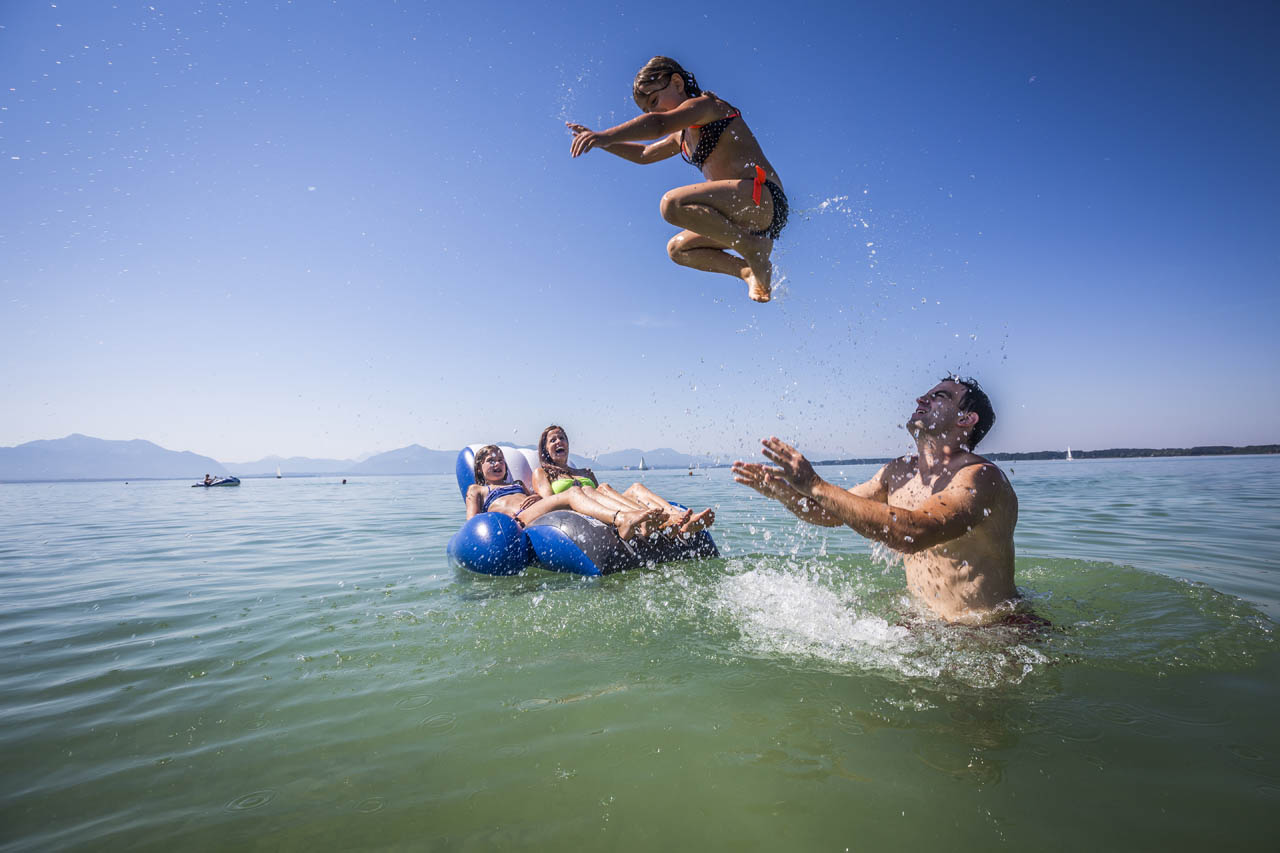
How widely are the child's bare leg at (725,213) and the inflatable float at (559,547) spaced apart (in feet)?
12.0

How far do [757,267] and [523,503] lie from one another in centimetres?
498

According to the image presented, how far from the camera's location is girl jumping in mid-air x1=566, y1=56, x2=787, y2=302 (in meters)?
4.05

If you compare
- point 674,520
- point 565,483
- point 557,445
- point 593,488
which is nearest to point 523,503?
point 565,483

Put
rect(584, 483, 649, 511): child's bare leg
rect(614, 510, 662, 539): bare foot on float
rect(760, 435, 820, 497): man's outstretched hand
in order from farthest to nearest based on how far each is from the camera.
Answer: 1. rect(584, 483, 649, 511): child's bare leg
2. rect(614, 510, 662, 539): bare foot on float
3. rect(760, 435, 820, 497): man's outstretched hand

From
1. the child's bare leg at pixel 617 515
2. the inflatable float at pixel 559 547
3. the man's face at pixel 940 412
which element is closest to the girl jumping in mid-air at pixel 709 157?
the man's face at pixel 940 412

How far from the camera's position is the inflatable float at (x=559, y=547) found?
6.65 metres

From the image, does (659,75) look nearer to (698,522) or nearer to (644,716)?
(698,522)

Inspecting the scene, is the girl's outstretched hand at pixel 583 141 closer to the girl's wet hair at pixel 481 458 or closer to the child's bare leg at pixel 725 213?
the child's bare leg at pixel 725 213

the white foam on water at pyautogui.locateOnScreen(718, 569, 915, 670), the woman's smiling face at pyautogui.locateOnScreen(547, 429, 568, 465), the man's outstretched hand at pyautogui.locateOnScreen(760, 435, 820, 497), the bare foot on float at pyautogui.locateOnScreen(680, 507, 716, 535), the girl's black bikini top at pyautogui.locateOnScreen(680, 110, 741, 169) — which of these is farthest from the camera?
the woman's smiling face at pyautogui.locateOnScreen(547, 429, 568, 465)

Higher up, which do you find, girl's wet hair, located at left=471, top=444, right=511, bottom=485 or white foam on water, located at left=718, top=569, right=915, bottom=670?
girl's wet hair, located at left=471, top=444, right=511, bottom=485

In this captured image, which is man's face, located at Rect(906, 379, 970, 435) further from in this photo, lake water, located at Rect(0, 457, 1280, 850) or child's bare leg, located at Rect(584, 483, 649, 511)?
child's bare leg, located at Rect(584, 483, 649, 511)

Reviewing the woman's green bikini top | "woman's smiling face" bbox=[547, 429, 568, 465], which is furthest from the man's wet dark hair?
"woman's smiling face" bbox=[547, 429, 568, 465]

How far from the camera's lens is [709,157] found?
178 inches

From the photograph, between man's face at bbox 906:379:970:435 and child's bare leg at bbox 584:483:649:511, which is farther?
child's bare leg at bbox 584:483:649:511
